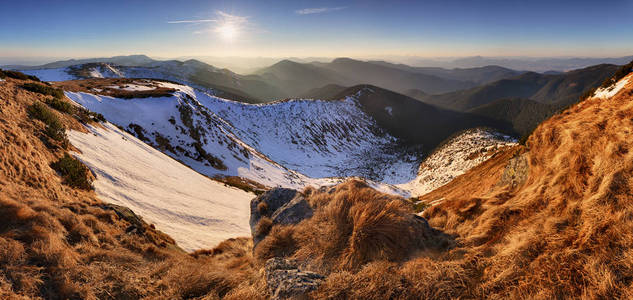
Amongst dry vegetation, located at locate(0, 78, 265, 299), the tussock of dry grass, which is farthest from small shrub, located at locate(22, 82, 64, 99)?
the tussock of dry grass

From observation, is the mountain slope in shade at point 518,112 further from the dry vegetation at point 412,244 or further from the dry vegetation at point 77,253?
the dry vegetation at point 77,253

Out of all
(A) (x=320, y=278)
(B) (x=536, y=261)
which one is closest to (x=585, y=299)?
(B) (x=536, y=261)

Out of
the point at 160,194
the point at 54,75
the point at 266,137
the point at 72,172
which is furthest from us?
the point at 54,75

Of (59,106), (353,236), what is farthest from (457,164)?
(59,106)

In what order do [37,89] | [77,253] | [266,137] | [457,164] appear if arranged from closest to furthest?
1. [77,253]
2. [37,89]
3. [457,164]
4. [266,137]

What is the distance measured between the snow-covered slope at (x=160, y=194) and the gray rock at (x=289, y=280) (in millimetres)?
5943

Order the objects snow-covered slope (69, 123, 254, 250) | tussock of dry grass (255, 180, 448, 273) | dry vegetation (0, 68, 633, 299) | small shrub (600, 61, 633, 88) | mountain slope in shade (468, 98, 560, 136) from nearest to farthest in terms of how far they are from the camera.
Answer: dry vegetation (0, 68, 633, 299) → tussock of dry grass (255, 180, 448, 273) → snow-covered slope (69, 123, 254, 250) → small shrub (600, 61, 633, 88) → mountain slope in shade (468, 98, 560, 136)

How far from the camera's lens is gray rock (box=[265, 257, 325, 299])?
3545mm

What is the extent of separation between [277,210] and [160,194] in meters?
9.01

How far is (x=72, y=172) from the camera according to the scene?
823 cm

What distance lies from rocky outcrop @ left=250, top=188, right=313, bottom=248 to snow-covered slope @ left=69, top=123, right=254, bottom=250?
139 inches

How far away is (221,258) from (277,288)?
4.27 m

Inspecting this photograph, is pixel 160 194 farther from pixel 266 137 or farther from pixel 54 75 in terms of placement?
pixel 54 75

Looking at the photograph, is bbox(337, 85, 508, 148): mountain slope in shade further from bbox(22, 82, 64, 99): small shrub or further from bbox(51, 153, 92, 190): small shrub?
bbox(51, 153, 92, 190): small shrub
